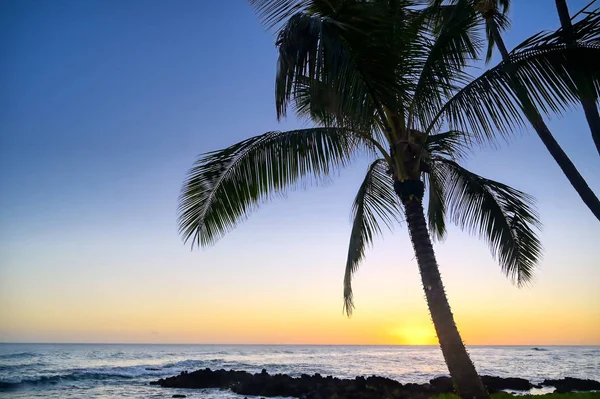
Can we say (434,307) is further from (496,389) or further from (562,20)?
(496,389)

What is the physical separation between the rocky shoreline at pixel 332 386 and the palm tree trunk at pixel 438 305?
10.4 meters

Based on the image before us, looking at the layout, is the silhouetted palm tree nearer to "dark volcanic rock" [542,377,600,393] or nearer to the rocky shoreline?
the rocky shoreline

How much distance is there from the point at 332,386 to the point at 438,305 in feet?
45.0

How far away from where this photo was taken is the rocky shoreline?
16.9 metres

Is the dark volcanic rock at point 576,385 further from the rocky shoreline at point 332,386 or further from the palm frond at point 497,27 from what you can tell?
the palm frond at point 497,27

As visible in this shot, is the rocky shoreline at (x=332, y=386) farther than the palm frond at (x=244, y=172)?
Yes

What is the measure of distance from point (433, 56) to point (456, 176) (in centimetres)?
289

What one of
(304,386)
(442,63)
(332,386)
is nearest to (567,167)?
(442,63)

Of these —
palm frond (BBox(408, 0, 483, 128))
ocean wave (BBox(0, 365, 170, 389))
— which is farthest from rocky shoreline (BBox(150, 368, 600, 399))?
palm frond (BBox(408, 0, 483, 128))

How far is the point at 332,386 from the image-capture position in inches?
725

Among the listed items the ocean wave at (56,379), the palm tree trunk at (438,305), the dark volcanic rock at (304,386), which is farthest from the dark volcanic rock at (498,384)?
the ocean wave at (56,379)

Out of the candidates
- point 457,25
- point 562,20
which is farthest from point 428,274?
point 562,20

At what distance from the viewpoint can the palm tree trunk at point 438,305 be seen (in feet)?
19.6

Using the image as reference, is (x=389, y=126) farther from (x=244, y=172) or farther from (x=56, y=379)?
(x=56, y=379)
